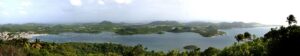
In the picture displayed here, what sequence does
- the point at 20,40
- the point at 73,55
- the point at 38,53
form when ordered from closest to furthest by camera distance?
1. the point at 38,53
2. the point at 20,40
3. the point at 73,55

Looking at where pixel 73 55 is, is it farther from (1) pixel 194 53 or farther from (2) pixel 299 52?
(2) pixel 299 52

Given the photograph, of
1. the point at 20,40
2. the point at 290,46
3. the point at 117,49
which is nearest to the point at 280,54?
the point at 290,46

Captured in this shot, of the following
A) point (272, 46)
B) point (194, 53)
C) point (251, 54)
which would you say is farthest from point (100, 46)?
point (272, 46)

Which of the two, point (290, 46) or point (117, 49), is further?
point (117, 49)

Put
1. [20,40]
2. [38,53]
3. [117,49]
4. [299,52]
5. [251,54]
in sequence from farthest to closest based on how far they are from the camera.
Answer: [117,49], [20,40], [38,53], [251,54], [299,52]

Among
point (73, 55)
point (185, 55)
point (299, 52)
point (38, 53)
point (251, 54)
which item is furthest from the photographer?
point (73, 55)

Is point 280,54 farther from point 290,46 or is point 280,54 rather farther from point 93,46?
point 93,46

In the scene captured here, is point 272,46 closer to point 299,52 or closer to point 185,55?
point 299,52

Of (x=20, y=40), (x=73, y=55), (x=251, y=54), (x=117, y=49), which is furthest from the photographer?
(x=117, y=49)

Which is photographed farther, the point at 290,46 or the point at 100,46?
the point at 100,46
